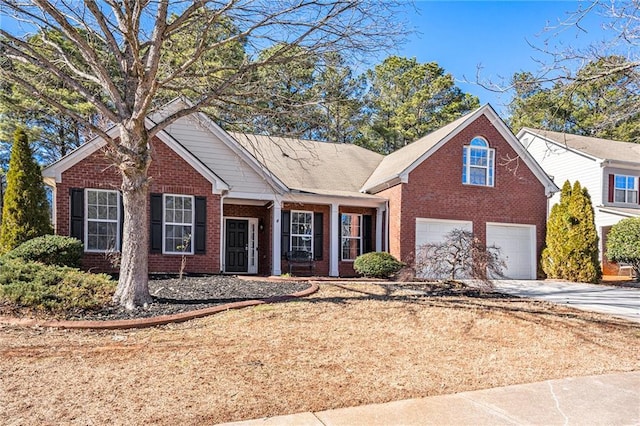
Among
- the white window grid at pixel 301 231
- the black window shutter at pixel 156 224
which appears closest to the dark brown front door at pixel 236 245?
the white window grid at pixel 301 231

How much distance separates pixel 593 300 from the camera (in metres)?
11.1

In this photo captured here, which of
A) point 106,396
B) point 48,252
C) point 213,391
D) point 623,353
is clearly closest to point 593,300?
point 623,353

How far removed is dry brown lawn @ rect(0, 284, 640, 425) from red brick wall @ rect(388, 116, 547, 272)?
7.47m

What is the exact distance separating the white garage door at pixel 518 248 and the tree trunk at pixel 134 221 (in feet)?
43.0

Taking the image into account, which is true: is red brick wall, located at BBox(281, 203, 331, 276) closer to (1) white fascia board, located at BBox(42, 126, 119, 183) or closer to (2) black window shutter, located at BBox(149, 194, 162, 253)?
(2) black window shutter, located at BBox(149, 194, 162, 253)

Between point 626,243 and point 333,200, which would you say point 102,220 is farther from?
point 626,243

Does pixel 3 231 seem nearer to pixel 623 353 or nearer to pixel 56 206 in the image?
pixel 56 206

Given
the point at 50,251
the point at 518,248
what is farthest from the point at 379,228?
the point at 50,251

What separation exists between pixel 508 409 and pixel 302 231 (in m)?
12.4

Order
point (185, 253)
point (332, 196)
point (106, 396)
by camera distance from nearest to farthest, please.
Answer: point (106, 396), point (185, 253), point (332, 196)

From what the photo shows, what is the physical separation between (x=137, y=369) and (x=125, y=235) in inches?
148

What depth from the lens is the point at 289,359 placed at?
18.1 ft

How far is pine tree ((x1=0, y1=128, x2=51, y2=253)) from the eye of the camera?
460 inches

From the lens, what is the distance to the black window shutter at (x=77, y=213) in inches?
491
